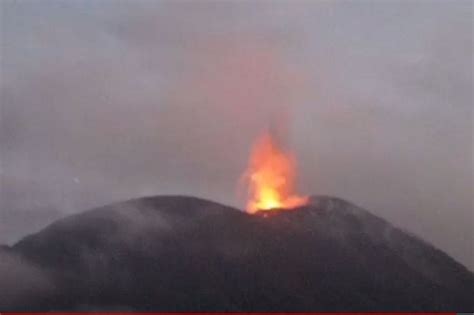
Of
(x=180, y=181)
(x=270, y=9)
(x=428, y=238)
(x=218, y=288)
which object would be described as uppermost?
(x=270, y=9)

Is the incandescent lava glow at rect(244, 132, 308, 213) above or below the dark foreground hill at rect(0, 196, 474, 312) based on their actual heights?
above

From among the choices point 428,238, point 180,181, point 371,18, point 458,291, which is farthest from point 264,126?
point 458,291

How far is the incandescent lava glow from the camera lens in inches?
161

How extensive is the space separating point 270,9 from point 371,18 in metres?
0.56

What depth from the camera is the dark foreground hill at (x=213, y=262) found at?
4008 mm

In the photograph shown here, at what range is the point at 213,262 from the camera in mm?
4043

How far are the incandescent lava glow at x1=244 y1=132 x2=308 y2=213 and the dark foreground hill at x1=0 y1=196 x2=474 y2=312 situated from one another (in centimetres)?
8

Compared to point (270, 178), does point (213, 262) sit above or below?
below

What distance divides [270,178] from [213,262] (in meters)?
0.54

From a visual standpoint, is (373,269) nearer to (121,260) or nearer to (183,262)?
(183,262)

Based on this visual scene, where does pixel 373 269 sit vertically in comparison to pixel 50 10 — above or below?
below

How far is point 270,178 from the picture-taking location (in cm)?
414

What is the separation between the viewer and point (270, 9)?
407 cm

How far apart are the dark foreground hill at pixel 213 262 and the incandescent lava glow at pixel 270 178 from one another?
0.08m
